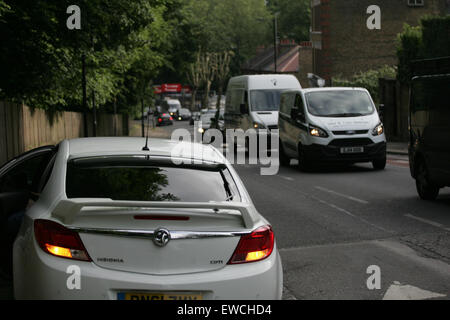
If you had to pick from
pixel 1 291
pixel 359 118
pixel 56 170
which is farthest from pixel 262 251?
pixel 359 118

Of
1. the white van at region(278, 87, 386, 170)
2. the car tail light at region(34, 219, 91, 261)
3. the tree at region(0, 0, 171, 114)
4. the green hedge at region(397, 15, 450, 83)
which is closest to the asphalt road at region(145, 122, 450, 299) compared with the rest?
the white van at region(278, 87, 386, 170)

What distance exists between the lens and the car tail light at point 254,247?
4.70m

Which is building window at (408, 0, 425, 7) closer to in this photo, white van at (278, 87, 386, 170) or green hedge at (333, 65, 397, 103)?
green hedge at (333, 65, 397, 103)

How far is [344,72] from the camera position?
2312 inches

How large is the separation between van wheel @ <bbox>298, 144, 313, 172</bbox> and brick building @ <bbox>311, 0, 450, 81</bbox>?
3840 cm

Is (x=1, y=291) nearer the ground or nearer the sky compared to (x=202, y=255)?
nearer the ground

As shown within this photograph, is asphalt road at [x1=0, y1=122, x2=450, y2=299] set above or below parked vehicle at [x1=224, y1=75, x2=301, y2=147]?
below

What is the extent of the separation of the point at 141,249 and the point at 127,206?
0.88ft

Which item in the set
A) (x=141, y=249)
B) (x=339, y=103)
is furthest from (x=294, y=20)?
(x=141, y=249)

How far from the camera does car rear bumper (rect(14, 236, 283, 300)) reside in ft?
14.6

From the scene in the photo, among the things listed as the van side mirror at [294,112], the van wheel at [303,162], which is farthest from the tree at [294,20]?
the van wheel at [303,162]
